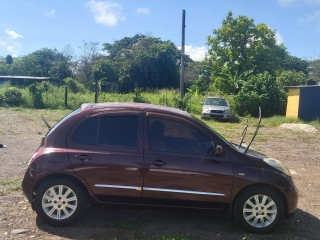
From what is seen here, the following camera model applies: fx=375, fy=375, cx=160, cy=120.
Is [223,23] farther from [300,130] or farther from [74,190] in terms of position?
[74,190]

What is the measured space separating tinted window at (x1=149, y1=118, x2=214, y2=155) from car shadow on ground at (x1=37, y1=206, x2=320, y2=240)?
2.70 ft

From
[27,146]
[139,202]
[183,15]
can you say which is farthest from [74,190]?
[183,15]

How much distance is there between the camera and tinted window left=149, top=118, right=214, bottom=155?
5.04 m

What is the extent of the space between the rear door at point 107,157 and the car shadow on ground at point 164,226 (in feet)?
1.06

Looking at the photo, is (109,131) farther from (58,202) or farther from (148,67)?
(148,67)

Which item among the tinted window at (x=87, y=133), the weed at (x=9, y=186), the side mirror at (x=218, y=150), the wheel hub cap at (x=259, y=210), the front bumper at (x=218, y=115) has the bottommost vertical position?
the weed at (x=9, y=186)

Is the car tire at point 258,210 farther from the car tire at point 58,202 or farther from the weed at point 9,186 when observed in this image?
the weed at point 9,186

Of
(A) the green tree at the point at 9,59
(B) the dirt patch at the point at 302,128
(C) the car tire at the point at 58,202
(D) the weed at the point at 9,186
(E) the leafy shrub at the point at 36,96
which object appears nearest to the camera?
(C) the car tire at the point at 58,202

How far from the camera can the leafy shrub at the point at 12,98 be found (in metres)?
24.4

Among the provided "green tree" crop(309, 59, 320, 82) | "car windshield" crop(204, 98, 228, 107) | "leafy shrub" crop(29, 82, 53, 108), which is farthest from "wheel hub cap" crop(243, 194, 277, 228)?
"green tree" crop(309, 59, 320, 82)

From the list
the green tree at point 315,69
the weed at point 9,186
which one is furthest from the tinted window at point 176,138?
the green tree at point 315,69

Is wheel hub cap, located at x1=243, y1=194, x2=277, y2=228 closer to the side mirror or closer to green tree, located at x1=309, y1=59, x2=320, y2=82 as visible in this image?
the side mirror

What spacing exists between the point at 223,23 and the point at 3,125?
33.0 m

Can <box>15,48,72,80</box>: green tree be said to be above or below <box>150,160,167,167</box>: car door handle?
above
